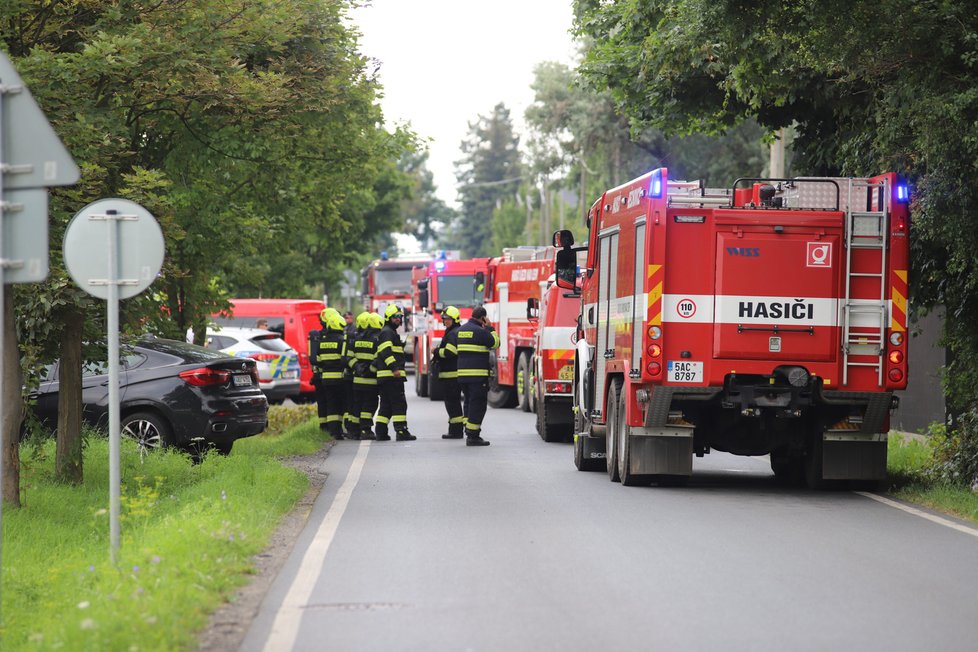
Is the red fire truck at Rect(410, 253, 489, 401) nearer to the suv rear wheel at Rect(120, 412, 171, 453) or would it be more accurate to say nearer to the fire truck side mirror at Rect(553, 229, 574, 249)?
the fire truck side mirror at Rect(553, 229, 574, 249)

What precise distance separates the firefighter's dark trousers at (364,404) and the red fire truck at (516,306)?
4.56 m

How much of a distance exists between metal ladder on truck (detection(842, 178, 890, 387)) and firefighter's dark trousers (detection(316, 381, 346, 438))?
31.9ft

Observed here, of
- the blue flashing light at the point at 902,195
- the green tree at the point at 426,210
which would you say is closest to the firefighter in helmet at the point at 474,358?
the blue flashing light at the point at 902,195

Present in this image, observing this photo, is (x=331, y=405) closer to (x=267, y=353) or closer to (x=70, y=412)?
(x=267, y=353)

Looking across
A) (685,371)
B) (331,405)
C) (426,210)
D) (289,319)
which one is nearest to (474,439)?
(331,405)

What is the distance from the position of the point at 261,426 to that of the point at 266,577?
834 cm

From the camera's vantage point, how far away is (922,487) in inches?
568

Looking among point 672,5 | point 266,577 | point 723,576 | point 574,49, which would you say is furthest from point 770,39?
point 574,49

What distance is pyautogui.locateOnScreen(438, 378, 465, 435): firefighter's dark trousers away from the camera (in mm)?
21734

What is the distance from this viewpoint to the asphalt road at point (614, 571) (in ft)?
24.4

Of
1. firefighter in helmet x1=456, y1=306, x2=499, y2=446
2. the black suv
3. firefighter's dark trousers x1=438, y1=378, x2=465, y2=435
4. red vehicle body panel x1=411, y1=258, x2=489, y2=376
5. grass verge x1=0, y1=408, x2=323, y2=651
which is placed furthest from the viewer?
red vehicle body panel x1=411, y1=258, x2=489, y2=376

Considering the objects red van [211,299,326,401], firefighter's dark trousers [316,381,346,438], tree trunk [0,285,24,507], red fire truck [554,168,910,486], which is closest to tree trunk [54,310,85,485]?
tree trunk [0,285,24,507]

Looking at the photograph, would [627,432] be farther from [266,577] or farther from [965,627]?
[965,627]

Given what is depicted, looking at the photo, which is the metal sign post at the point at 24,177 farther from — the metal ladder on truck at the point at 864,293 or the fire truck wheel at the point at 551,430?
the fire truck wheel at the point at 551,430
